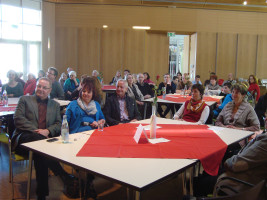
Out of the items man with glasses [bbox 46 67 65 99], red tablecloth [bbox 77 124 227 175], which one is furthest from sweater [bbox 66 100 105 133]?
man with glasses [bbox 46 67 65 99]

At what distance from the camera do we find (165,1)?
43.5ft

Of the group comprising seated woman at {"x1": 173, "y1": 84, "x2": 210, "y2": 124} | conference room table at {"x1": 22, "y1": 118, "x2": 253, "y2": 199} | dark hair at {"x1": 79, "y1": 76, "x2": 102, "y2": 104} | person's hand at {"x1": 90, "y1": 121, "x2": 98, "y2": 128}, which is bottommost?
person's hand at {"x1": 90, "y1": 121, "x2": 98, "y2": 128}

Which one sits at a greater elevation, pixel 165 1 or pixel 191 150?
pixel 165 1

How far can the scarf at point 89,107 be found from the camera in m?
3.71

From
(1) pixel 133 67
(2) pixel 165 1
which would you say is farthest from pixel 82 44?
(2) pixel 165 1

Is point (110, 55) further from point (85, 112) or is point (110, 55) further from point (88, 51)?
point (85, 112)

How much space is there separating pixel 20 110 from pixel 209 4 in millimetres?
12399

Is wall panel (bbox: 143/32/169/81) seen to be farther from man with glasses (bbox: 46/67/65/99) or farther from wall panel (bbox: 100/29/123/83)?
man with glasses (bbox: 46/67/65/99)

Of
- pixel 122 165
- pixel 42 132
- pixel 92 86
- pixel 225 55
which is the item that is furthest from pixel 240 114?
pixel 225 55

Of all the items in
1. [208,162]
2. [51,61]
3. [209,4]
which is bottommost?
[208,162]

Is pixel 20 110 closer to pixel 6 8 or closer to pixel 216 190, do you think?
pixel 216 190

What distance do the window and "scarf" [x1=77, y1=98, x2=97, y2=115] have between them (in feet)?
31.0

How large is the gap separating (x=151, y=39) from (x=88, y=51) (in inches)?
124

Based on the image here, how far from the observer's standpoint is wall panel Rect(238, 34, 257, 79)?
45.3ft
